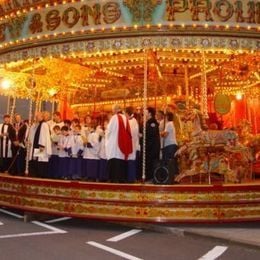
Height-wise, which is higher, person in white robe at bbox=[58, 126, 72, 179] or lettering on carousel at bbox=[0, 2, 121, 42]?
lettering on carousel at bbox=[0, 2, 121, 42]

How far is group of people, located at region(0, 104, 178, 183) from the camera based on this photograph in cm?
1009

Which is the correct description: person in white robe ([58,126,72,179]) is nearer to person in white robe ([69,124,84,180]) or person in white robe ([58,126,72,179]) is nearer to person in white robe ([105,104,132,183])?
person in white robe ([69,124,84,180])

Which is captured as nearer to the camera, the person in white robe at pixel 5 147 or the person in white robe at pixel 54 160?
the person in white robe at pixel 54 160

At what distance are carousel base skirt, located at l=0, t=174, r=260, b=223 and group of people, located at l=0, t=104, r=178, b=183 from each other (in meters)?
0.66

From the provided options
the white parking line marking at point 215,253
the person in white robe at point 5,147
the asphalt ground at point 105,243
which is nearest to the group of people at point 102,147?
the asphalt ground at point 105,243

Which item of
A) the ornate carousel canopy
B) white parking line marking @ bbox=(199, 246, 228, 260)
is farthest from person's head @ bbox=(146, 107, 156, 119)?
white parking line marking @ bbox=(199, 246, 228, 260)

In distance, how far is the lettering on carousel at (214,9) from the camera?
384 inches

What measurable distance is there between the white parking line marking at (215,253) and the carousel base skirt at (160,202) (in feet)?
4.63

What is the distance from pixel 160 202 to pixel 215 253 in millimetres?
2028

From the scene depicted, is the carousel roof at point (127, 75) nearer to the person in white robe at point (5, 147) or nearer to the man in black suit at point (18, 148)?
the person in white robe at point (5, 147)

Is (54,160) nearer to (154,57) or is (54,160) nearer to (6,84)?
(154,57)

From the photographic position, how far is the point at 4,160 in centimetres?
1419

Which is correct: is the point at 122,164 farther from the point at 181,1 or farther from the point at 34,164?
the point at 181,1

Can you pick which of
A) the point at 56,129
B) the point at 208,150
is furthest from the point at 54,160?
the point at 208,150
